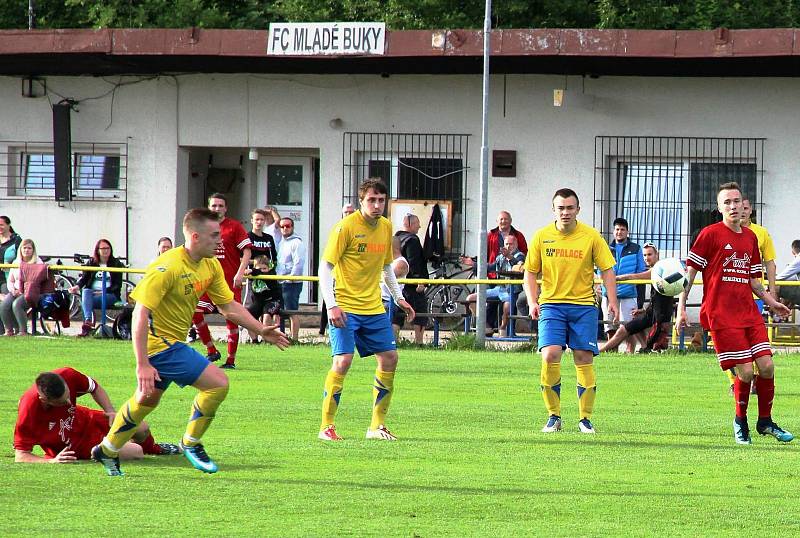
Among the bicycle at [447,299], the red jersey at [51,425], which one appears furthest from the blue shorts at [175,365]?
the bicycle at [447,299]

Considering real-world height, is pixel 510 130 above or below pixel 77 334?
above


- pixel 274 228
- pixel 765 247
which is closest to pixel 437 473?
pixel 765 247

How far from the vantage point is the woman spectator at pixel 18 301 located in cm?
1983

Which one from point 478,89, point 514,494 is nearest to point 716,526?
point 514,494

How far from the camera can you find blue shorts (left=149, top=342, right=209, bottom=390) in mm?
8234

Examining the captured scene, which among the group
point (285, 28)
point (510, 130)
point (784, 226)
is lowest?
point (784, 226)

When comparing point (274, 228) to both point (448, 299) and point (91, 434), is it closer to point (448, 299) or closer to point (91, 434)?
point (448, 299)

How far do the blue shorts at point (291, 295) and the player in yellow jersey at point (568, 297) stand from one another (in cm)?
943

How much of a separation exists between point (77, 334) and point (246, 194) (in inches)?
209

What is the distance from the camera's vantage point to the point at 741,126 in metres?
22.0

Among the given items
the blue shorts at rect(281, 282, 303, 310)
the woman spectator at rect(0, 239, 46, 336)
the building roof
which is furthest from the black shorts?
the woman spectator at rect(0, 239, 46, 336)

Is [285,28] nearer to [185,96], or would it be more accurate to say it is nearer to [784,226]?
[185,96]

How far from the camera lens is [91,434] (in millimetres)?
9180

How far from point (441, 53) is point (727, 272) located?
11.5 meters
